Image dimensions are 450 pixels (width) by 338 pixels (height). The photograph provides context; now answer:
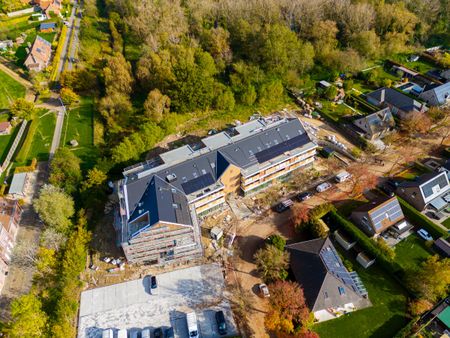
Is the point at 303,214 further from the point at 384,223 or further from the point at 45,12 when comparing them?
the point at 45,12

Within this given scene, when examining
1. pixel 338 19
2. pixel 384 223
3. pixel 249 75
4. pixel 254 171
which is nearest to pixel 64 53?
pixel 249 75

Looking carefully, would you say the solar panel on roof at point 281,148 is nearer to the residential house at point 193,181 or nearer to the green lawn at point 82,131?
the residential house at point 193,181

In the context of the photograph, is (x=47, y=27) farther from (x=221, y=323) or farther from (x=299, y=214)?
(x=221, y=323)

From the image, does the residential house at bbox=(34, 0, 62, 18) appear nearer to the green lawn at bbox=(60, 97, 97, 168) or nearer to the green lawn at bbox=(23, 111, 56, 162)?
the green lawn at bbox=(60, 97, 97, 168)

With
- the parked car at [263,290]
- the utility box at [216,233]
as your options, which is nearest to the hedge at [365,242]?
the parked car at [263,290]

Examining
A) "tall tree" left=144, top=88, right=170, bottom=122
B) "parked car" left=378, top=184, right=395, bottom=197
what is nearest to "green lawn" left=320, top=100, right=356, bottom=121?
"parked car" left=378, top=184, right=395, bottom=197
